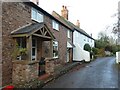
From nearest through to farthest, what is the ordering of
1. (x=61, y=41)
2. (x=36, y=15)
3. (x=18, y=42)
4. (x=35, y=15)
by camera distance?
(x=18, y=42) < (x=35, y=15) < (x=36, y=15) < (x=61, y=41)

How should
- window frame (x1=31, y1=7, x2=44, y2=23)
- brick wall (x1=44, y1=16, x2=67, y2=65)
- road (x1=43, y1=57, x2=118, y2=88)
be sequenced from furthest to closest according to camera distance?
brick wall (x1=44, y1=16, x2=67, y2=65) → window frame (x1=31, y1=7, x2=44, y2=23) → road (x1=43, y1=57, x2=118, y2=88)

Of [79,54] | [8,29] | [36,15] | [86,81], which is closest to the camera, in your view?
[8,29]

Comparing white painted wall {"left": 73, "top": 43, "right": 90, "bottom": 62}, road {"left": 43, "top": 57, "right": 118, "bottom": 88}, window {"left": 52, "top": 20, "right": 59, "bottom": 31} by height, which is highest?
window {"left": 52, "top": 20, "right": 59, "bottom": 31}

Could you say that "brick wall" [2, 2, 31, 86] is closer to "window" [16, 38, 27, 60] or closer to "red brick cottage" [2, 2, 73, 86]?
"red brick cottage" [2, 2, 73, 86]

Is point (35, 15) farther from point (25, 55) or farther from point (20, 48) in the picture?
point (25, 55)

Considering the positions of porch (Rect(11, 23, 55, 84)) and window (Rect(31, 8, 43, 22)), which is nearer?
porch (Rect(11, 23, 55, 84))

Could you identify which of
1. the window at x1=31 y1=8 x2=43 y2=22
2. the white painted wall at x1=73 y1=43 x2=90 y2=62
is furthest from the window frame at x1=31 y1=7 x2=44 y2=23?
the white painted wall at x1=73 y1=43 x2=90 y2=62

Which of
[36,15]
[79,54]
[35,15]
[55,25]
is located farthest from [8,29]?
[79,54]

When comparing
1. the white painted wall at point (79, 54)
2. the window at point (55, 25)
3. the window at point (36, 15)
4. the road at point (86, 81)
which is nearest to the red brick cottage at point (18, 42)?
the window at point (36, 15)

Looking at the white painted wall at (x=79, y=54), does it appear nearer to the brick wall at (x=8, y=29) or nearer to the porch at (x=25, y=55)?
the porch at (x=25, y=55)

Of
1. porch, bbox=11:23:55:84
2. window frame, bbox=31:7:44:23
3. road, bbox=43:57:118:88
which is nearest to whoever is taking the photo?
porch, bbox=11:23:55:84

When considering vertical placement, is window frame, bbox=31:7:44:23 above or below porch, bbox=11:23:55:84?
above

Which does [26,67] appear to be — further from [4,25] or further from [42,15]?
[42,15]

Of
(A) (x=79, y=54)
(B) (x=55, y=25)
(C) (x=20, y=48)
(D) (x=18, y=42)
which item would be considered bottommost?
(A) (x=79, y=54)
